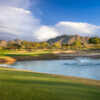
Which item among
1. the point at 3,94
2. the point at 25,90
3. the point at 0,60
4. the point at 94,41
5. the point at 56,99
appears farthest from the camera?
the point at 94,41

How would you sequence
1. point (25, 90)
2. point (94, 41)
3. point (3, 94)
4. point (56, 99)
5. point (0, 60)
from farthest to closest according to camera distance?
point (94, 41), point (0, 60), point (25, 90), point (3, 94), point (56, 99)

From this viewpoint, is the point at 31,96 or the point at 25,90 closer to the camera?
the point at 31,96

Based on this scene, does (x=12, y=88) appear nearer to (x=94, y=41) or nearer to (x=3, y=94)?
(x=3, y=94)

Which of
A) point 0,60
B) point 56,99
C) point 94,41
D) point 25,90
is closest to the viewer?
point 56,99

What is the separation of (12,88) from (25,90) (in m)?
0.99

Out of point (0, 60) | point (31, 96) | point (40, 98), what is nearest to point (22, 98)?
point (31, 96)

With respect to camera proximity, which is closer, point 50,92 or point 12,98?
point 12,98

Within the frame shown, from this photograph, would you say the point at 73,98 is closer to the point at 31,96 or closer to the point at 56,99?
the point at 56,99

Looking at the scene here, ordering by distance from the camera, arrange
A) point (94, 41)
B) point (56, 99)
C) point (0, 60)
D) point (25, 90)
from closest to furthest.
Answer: point (56, 99) → point (25, 90) → point (0, 60) → point (94, 41)

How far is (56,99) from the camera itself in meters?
6.66

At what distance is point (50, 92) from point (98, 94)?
282 cm

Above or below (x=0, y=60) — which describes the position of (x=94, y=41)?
above

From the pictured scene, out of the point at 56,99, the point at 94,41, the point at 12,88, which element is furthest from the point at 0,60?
the point at 94,41

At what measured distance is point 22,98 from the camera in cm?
683
